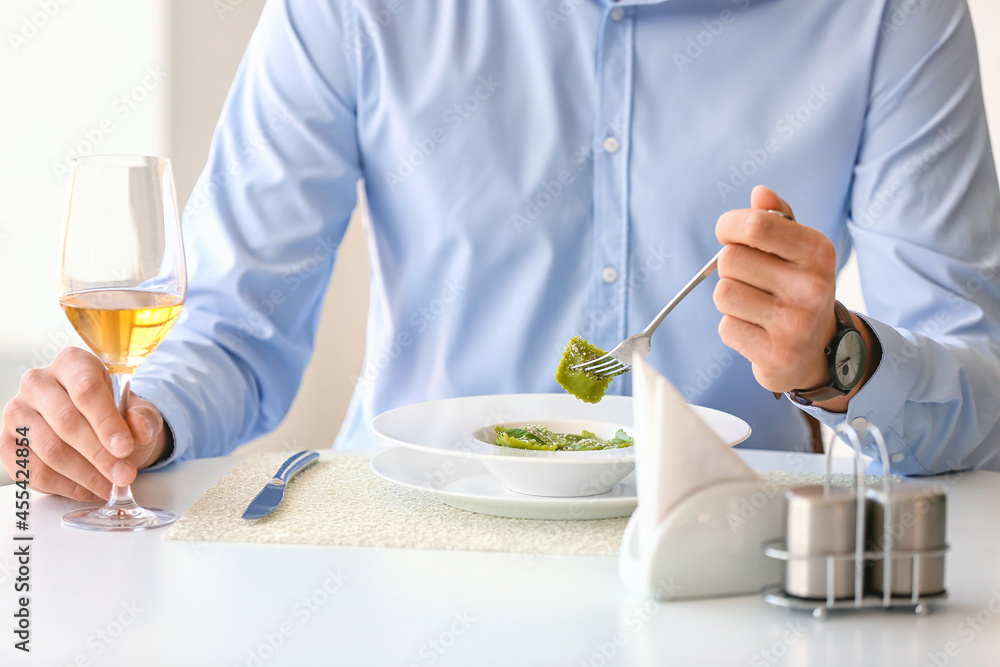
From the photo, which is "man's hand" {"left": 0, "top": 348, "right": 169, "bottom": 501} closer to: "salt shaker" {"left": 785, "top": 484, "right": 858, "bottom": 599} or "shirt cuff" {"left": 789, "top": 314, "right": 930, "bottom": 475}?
"salt shaker" {"left": 785, "top": 484, "right": 858, "bottom": 599}

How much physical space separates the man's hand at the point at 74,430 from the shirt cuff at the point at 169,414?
0.11 meters

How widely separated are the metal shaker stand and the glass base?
0.55 m

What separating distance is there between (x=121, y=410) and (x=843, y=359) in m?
0.82

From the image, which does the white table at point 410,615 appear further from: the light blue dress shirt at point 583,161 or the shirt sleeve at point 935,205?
the light blue dress shirt at point 583,161

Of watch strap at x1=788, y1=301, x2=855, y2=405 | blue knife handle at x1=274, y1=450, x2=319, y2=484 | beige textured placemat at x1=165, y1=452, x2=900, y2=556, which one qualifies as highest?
watch strap at x1=788, y1=301, x2=855, y2=405

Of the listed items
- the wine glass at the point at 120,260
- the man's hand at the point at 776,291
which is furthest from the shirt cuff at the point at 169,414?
the man's hand at the point at 776,291

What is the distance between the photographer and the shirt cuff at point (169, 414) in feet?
3.40

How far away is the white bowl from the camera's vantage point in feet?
2.56

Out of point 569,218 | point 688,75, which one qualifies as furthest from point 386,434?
point 688,75

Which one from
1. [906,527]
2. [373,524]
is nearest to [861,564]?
[906,527]

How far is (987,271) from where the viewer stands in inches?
52.8

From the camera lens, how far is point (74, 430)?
88cm

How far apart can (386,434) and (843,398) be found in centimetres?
60

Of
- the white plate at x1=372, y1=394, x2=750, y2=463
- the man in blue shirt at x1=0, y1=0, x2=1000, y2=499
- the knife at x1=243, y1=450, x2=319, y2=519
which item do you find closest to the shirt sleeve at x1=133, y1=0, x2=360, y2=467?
the man in blue shirt at x1=0, y1=0, x2=1000, y2=499
